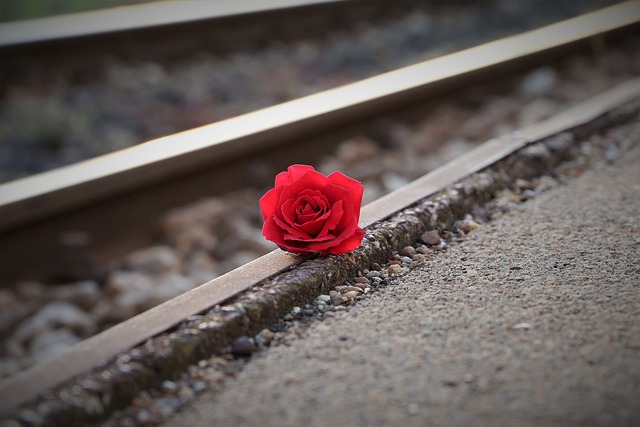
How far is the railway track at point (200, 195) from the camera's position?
1.11m

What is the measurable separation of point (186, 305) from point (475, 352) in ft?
1.51

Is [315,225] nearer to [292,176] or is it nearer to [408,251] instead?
[292,176]

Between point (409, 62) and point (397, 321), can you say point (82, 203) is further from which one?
point (409, 62)

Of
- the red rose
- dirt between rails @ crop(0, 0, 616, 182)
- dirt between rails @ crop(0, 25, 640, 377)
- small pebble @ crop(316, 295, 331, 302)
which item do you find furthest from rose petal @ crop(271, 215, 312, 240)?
dirt between rails @ crop(0, 0, 616, 182)

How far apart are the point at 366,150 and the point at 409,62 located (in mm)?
1285

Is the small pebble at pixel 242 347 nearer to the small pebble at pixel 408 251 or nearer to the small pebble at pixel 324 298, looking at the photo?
the small pebble at pixel 324 298

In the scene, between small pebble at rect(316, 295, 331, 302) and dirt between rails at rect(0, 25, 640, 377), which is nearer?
small pebble at rect(316, 295, 331, 302)

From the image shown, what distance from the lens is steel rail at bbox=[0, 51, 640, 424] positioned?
1064 millimetres

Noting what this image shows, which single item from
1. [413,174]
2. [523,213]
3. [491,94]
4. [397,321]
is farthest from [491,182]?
[491,94]

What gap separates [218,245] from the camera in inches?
87.2

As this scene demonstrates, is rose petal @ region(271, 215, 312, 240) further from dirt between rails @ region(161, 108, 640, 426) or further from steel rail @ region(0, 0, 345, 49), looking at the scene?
steel rail @ region(0, 0, 345, 49)

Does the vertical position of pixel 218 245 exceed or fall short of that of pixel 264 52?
it falls short

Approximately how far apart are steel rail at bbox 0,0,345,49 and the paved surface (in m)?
2.38

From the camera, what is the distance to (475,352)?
1.16 m
